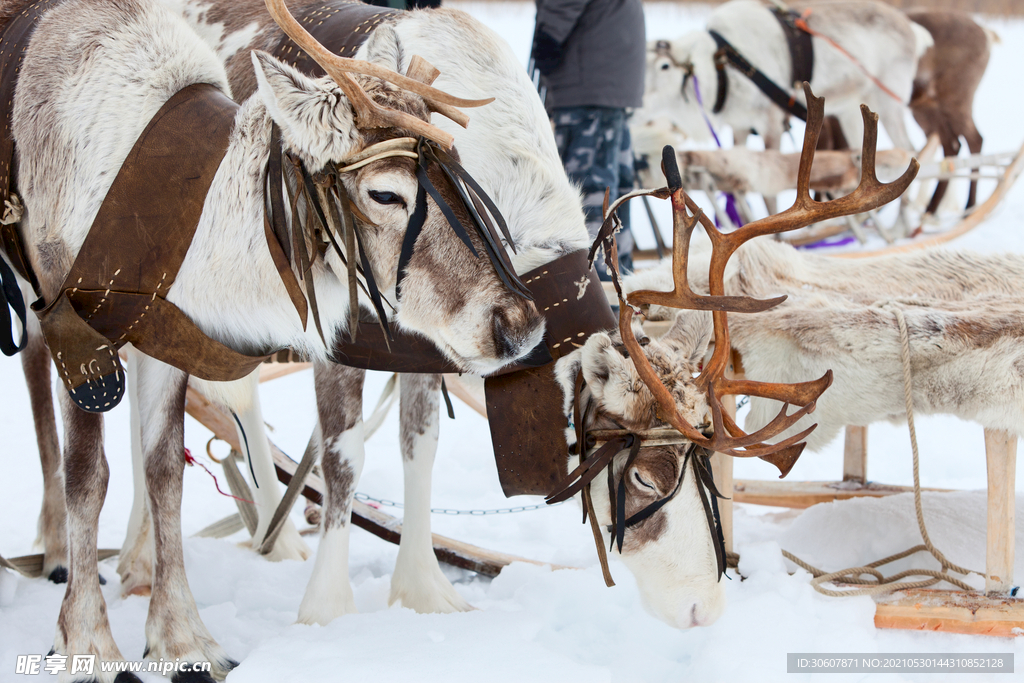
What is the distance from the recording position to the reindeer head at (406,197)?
134cm

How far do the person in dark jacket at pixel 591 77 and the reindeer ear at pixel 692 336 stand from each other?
1600mm

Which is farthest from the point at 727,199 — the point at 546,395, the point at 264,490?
the point at 546,395

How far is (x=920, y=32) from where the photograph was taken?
6.78 meters

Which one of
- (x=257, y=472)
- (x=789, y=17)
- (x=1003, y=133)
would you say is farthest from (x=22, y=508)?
(x=1003, y=133)

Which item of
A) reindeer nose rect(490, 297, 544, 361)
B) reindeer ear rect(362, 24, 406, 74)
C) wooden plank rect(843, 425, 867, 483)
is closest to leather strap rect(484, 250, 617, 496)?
reindeer nose rect(490, 297, 544, 361)

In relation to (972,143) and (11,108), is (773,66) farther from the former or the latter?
(11,108)

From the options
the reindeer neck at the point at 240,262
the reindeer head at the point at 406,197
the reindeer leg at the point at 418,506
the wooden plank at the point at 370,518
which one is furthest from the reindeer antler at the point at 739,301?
the wooden plank at the point at 370,518

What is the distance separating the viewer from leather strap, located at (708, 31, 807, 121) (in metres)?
6.28

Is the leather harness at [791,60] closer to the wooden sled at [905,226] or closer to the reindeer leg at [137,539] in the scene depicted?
the wooden sled at [905,226]

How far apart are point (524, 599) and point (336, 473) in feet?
1.85

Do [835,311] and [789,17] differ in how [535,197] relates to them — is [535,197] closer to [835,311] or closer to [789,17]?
[835,311]

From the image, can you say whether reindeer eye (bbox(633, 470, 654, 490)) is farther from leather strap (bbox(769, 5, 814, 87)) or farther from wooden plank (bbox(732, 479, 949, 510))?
leather strap (bbox(769, 5, 814, 87))

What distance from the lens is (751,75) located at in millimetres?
6297

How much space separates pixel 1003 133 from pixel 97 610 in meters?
9.85
